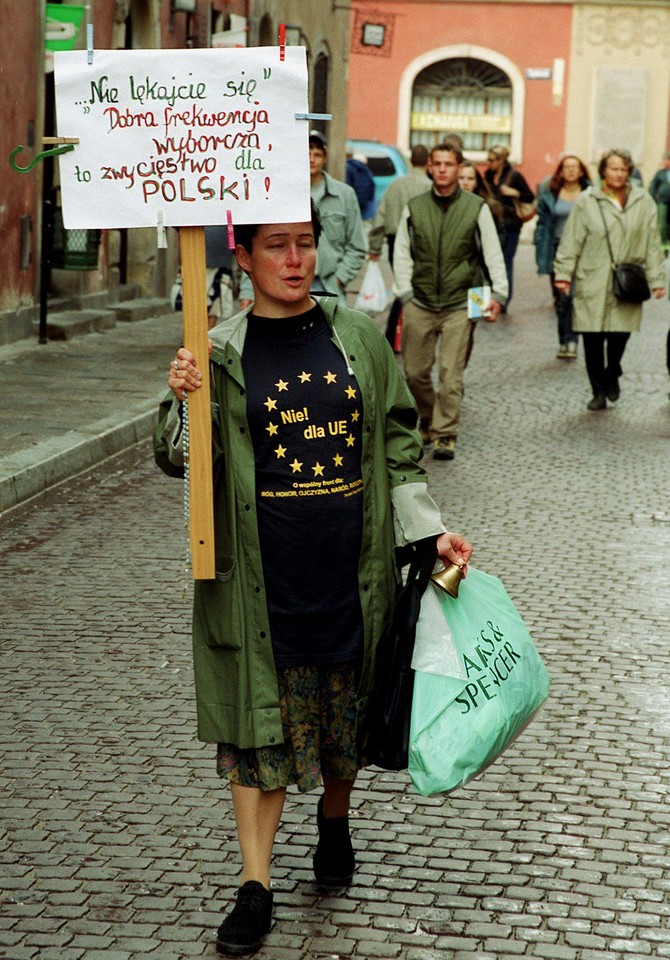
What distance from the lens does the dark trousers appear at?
12.4m

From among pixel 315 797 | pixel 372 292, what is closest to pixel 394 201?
pixel 372 292

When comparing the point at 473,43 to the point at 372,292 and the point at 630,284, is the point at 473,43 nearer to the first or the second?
the point at 372,292

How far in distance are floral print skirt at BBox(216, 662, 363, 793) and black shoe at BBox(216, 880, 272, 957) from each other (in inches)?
9.1

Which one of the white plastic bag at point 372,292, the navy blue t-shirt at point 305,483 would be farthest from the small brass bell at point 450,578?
the white plastic bag at point 372,292

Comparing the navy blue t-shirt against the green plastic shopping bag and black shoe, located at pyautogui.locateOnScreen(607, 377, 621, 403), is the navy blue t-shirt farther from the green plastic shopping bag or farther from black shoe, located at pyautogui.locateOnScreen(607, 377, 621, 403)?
black shoe, located at pyautogui.locateOnScreen(607, 377, 621, 403)

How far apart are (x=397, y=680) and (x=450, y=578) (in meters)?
0.26

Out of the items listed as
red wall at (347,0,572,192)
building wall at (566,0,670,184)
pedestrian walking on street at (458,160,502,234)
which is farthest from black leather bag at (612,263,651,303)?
red wall at (347,0,572,192)

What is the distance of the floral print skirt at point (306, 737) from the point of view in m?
3.92

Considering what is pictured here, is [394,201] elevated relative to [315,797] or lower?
elevated

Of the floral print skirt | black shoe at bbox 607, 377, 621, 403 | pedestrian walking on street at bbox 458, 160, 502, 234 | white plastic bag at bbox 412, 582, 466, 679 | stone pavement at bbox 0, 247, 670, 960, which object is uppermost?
pedestrian walking on street at bbox 458, 160, 502, 234

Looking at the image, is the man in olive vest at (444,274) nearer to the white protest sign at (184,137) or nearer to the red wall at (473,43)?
the white protest sign at (184,137)

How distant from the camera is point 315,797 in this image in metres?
4.80

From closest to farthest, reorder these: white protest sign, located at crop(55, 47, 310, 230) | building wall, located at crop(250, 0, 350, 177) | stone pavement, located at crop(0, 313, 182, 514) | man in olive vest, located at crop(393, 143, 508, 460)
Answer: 1. white protest sign, located at crop(55, 47, 310, 230)
2. stone pavement, located at crop(0, 313, 182, 514)
3. man in olive vest, located at crop(393, 143, 508, 460)
4. building wall, located at crop(250, 0, 350, 177)

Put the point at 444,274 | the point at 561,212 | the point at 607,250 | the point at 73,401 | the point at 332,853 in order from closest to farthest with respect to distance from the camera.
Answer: the point at 332,853 < the point at 444,274 < the point at 73,401 < the point at 607,250 < the point at 561,212
